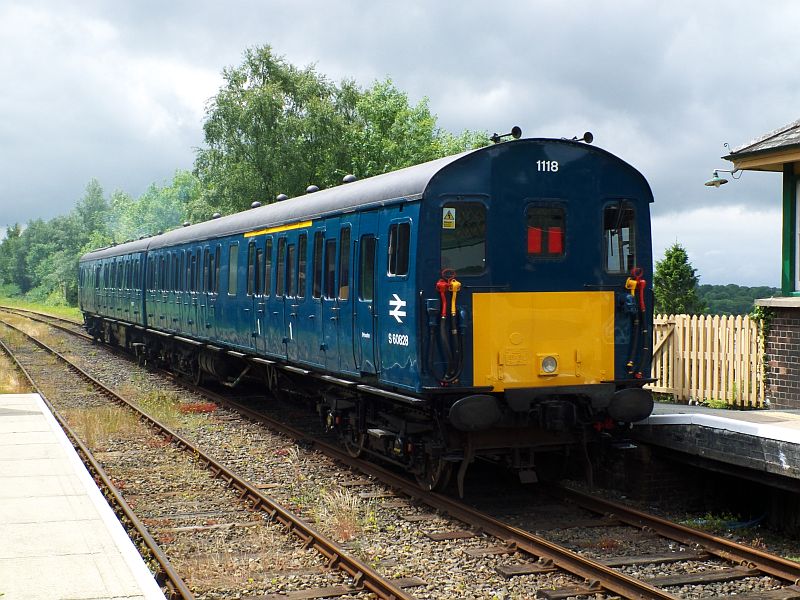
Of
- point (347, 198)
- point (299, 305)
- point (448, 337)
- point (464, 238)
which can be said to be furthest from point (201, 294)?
point (448, 337)

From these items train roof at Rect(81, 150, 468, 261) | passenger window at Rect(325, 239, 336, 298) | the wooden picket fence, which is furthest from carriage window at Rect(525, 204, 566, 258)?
the wooden picket fence

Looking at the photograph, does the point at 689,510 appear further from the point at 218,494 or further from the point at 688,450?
the point at 218,494

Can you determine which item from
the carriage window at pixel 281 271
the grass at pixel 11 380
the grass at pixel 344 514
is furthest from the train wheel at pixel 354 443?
the grass at pixel 11 380

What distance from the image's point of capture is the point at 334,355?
11188mm

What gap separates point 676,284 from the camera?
43281mm

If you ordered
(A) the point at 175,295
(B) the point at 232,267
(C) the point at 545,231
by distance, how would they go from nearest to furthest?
(C) the point at 545,231 → (B) the point at 232,267 → (A) the point at 175,295

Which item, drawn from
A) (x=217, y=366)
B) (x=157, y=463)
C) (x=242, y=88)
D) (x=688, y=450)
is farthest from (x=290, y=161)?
(x=688, y=450)

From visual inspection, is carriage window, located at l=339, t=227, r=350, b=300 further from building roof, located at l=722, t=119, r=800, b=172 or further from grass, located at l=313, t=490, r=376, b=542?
building roof, located at l=722, t=119, r=800, b=172

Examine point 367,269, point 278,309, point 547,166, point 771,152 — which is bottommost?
point 278,309

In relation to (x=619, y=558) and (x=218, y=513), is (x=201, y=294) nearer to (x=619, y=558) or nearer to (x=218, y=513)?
(x=218, y=513)

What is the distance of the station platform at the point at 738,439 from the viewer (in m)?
8.51

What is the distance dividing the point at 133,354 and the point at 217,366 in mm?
11968

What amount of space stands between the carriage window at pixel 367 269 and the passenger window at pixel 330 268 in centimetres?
96

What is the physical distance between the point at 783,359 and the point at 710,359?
1.66 metres
